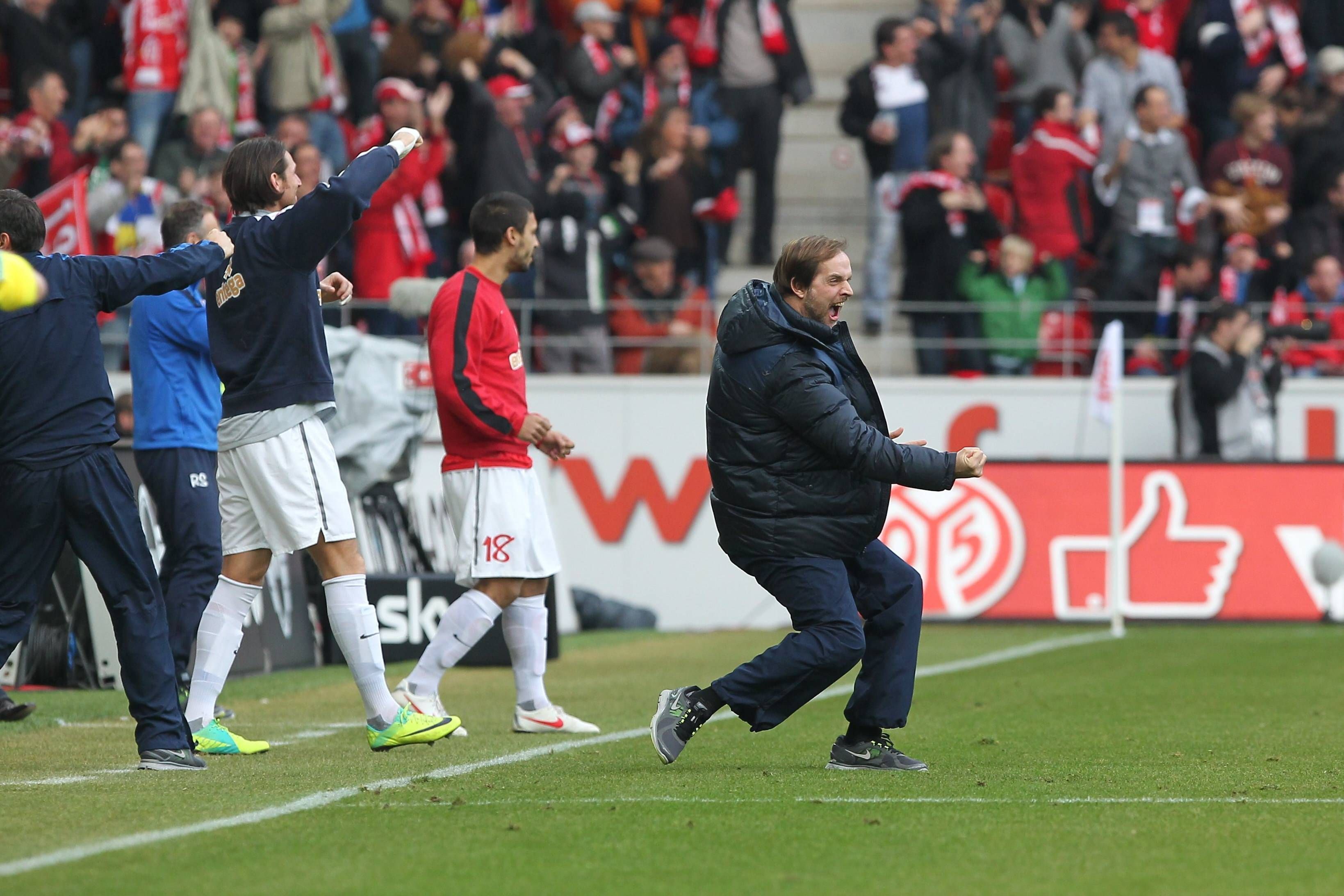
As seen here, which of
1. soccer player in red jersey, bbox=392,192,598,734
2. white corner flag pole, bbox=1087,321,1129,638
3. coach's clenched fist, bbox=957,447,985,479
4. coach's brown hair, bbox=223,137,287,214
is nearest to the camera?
coach's clenched fist, bbox=957,447,985,479

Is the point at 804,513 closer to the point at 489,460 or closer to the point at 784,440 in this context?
the point at 784,440

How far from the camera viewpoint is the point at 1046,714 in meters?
9.45

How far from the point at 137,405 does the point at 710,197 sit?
1065 centimetres

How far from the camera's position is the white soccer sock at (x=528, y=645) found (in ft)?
28.9

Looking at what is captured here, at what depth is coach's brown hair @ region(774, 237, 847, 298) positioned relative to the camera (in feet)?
22.7

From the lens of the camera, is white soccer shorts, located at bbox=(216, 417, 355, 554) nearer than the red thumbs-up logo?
Yes

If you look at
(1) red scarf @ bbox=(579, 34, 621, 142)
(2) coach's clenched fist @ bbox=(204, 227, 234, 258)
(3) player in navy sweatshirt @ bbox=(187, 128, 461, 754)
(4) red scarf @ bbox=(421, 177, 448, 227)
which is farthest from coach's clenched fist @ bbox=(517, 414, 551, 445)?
(1) red scarf @ bbox=(579, 34, 621, 142)

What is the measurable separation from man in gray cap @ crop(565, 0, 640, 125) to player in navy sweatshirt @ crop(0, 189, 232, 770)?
12701 millimetres

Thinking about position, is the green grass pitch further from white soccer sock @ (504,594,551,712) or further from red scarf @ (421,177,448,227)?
red scarf @ (421,177,448,227)

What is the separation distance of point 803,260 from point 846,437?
26.0 inches

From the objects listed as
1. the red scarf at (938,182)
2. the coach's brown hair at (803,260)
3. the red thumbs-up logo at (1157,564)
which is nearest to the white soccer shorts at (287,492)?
the coach's brown hair at (803,260)

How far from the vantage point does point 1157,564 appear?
16547mm

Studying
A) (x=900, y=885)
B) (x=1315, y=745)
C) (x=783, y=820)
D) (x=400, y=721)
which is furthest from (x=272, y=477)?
(x=1315, y=745)

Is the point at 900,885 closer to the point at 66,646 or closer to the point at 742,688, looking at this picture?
the point at 742,688
